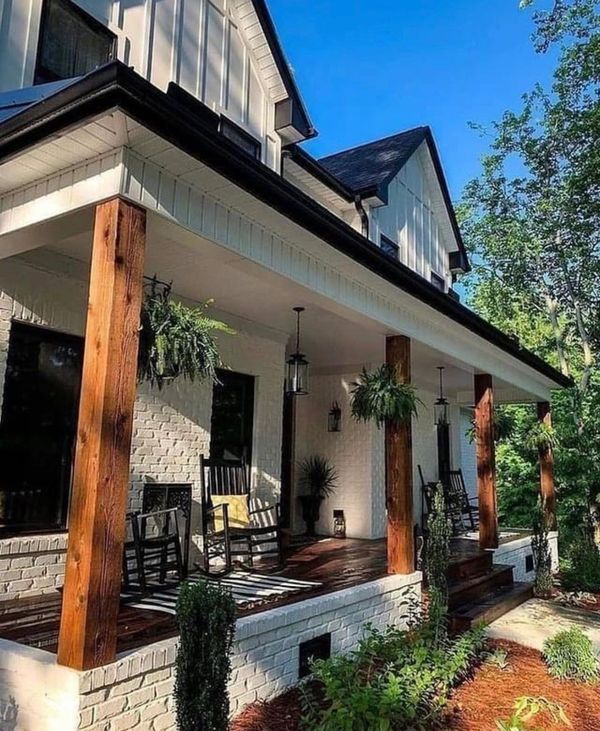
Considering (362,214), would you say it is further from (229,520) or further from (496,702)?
(496,702)

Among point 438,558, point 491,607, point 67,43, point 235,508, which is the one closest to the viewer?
point 67,43

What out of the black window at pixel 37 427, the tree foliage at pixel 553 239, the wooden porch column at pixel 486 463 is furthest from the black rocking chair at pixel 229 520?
the tree foliage at pixel 553 239

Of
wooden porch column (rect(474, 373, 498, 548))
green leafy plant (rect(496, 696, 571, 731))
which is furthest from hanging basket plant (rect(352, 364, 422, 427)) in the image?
wooden porch column (rect(474, 373, 498, 548))

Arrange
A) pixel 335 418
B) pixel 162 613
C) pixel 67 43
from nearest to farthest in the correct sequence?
1. pixel 162 613
2. pixel 67 43
3. pixel 335 418

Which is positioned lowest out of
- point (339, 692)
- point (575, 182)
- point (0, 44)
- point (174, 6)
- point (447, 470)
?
point (339, 692)

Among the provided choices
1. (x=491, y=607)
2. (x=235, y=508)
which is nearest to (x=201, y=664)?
(x=235, y=508)

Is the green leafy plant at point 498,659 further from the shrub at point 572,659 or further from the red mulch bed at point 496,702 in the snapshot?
the shrub at point 572,659

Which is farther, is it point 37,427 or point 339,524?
point 339,524

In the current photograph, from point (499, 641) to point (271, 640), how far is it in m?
2.82

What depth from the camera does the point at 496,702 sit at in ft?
13.1

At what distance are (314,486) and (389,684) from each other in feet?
19.2

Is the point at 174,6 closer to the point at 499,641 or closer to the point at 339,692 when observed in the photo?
the point at 339,692

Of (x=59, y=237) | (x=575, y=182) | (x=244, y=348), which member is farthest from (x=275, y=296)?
(x=575, y=182)

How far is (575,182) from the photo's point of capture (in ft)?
38.1
